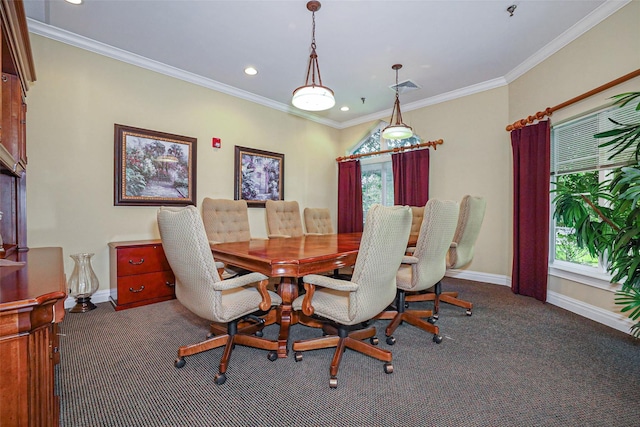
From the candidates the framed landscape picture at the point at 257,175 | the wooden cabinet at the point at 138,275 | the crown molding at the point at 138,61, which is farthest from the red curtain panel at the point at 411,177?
the wooden cabinet at the point at 138,275

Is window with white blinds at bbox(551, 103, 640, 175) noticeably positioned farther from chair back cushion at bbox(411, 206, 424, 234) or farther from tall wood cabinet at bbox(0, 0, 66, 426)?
tall wood cabinet at bbox(0, 0, 66, 426)

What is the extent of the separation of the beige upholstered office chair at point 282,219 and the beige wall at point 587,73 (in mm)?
3071

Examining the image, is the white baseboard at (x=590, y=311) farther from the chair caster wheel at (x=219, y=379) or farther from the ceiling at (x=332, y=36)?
the chair caster wheel at (x=219, y=379)

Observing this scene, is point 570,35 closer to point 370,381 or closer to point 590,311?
point 590,311

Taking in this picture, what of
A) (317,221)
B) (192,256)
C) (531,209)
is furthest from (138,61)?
(531,209)

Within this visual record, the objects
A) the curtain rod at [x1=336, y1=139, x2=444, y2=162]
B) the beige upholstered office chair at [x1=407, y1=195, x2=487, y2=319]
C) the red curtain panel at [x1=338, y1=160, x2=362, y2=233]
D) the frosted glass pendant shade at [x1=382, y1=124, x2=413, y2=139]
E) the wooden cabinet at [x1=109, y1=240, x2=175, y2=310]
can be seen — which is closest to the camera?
the beige upholstered office chair at [x1=407, y1=195, x2=487, y2=319]

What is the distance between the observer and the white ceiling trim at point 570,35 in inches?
98.4

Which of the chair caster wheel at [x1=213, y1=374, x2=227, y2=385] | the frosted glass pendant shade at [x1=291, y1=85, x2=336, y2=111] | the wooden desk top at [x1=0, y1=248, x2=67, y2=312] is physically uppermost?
the frosted glass pendant shade at [x1=291, y1=85, x2=336, y2=111]

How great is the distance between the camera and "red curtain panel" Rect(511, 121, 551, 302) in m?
3.21

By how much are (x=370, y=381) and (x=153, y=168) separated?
11.0ft

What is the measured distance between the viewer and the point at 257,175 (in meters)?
4.62

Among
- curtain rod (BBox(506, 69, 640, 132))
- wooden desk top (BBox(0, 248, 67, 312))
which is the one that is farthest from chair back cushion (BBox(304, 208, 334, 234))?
wooden desk top (BBox(0, 248, 67, 312))

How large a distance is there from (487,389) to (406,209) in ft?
3.63

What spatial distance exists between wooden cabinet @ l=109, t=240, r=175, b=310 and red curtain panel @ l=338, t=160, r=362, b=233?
3286 millimetres
